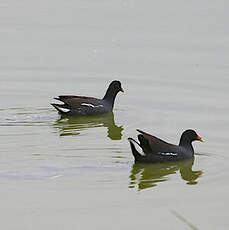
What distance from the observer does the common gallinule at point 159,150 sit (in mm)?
11023

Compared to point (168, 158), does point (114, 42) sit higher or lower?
higher

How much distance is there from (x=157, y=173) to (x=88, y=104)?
3487mm

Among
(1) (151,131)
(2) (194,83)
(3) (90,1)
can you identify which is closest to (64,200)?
(1) (151,131)

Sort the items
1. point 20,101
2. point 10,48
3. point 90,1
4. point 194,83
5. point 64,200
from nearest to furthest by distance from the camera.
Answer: point 64,200, point 20,101, point 194,83, point 10,48, point 90,1

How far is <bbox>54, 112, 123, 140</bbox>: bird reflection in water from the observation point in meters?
12.8

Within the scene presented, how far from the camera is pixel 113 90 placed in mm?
14578

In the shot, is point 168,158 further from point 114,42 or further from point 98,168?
point 114,42

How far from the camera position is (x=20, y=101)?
14.3 m

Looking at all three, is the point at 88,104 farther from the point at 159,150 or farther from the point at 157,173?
the point at 157,173

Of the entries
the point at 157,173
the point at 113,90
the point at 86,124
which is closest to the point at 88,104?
the point at 86,124

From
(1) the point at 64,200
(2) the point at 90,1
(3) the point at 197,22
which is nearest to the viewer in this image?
(1) the point at 64,200

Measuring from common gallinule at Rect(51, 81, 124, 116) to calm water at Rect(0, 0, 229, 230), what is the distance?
16 centimetres

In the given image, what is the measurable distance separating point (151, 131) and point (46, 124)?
1.69m

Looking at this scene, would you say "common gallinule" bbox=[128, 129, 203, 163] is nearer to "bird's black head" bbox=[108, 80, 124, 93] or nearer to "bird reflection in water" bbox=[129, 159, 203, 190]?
"bird reflection in water" bbox=[129, 159, 203, 190]
